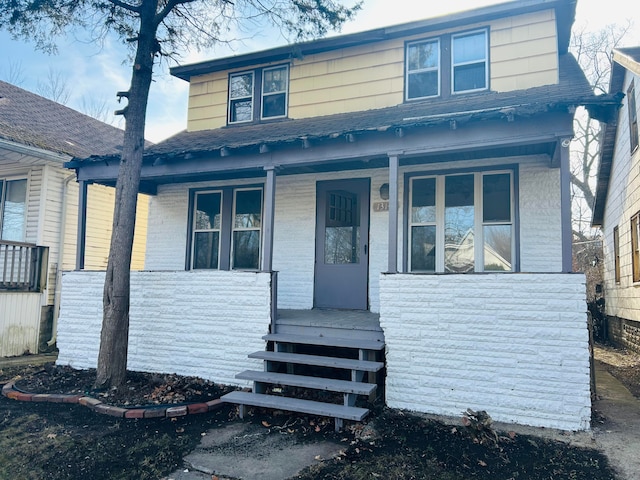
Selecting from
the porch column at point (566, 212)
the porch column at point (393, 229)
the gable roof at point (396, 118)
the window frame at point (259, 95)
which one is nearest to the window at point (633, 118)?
the gable roof at point (396, 118)

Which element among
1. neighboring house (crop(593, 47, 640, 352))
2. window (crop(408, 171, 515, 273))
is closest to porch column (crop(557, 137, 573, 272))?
window (crop(408, 171, 515, 273))

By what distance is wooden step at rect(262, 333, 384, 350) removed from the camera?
16.9 feet

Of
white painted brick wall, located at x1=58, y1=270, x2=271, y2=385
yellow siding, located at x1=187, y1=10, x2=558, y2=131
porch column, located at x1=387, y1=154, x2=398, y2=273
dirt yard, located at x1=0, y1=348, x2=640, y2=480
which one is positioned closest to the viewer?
dirt yard, located at x1=0, y1=348, x2=640, y2=480

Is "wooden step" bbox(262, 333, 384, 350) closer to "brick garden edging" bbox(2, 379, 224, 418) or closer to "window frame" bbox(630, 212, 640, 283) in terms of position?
"brick garden edging" bbox(2, 379, 224, 418)

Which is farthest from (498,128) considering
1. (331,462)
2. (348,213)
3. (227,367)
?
(227,367)

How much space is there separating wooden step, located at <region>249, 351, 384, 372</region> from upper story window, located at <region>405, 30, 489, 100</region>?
14.6 ft

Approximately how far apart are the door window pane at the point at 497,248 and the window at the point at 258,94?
4205mm

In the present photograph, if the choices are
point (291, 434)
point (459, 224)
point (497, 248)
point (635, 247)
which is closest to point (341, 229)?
point (459, 224)

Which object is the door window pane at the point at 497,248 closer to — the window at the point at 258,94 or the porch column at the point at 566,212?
the porch column at the point at 566,212

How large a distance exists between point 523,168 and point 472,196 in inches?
30.4

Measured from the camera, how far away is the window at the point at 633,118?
28.0 ft

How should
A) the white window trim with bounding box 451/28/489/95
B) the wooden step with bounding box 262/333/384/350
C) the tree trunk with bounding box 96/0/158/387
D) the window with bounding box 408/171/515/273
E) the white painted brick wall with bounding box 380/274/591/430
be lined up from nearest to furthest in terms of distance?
1. the white painted brick wall with bounding box 380/274/591/430
2. the wooden step with bounding box 262/333/384/350
3. the tree trunk with bounding box 96/0/158/387
4. the window with bounding box 408/171/515/273
5. the white window trim with bounding box 451/28/489/95

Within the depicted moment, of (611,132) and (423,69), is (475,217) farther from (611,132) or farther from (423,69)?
(611,132)

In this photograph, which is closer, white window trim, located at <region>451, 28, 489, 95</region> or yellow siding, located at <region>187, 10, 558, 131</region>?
yellow siding, located at <region>187, 10, 558, 131</region>
